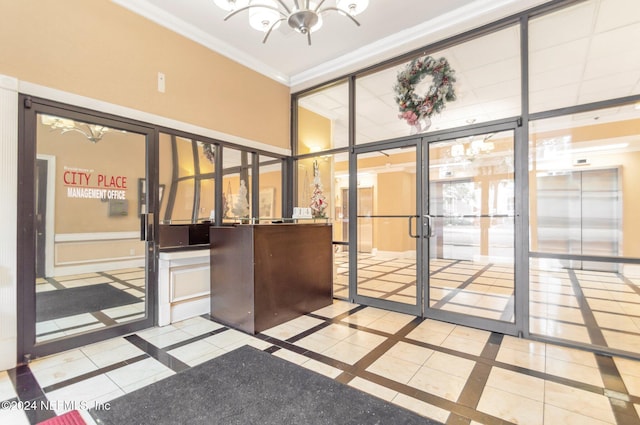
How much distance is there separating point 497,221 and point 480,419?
2362 mm

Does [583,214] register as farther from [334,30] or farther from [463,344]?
[334,30]

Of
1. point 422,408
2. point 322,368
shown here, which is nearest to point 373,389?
point 422,408

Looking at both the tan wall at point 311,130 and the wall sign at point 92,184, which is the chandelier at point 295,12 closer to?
the wall sign at point 92,184

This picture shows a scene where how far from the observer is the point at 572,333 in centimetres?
321

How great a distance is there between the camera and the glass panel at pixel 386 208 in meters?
4.31

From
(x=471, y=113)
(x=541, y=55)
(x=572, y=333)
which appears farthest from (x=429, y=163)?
(x=572, y=333)

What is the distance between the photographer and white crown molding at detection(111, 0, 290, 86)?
3.38 meters

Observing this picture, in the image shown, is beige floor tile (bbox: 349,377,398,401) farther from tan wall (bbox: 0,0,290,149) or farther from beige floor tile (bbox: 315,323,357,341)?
tan wall (bbox: 0,0,290,149)

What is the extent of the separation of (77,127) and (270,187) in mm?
2636

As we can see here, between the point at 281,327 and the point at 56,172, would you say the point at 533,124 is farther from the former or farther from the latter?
the point at 56,172

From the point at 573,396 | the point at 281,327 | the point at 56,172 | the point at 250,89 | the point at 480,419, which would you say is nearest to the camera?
the point at 480,419

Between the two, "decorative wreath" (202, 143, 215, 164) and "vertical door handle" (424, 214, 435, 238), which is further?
"decorative wreath" (202, 143, 215, 164)

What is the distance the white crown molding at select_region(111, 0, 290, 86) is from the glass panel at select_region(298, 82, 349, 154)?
2.20 ft

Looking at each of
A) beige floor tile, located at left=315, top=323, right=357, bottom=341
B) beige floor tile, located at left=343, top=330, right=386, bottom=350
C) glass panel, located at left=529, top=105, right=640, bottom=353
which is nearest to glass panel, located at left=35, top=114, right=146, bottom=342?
beige floor tile, located at left=315, top=323, right=357, bottom=341
